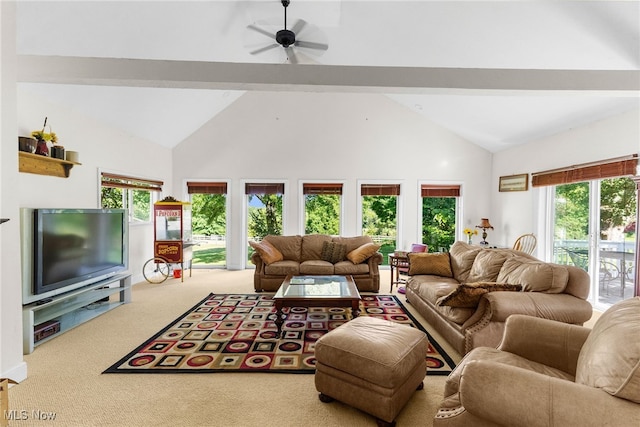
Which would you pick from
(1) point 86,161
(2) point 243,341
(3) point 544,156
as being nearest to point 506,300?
(2) point 243,341

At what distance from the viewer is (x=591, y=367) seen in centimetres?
130

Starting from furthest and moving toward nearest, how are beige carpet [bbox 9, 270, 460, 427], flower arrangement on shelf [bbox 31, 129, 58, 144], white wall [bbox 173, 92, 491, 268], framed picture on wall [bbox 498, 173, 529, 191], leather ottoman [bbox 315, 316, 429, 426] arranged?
white wall [bbox 173, 92, 491, 268], framed picture on wall [bbox 498, 173, 529, 191], flower arrangement on shelf [bbox 31, 129, 58, 144], beige carpet [bbox 9, 270, 460, 427], leather ottoman [bbox 315, 316, 429, 426]

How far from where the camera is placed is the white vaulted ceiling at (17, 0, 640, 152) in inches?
109

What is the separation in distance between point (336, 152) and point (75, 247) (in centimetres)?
466

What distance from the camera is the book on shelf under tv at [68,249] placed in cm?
289

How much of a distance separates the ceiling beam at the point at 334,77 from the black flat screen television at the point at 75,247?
1.41m

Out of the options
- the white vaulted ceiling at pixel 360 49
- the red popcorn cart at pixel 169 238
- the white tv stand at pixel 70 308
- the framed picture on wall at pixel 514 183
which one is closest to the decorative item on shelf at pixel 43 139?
the white vaulted ceiling at pixel 360 49

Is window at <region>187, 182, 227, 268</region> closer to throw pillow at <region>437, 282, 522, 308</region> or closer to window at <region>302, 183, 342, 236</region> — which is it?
window at <region>302, 183, 342, 236</region>

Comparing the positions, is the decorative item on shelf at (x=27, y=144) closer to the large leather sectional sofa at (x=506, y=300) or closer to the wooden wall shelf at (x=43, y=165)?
the wooden wall shelf at (x=43, y=165)

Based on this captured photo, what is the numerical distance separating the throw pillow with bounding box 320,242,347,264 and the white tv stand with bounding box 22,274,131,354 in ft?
9.42

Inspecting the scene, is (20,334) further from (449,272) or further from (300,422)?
(449,272)

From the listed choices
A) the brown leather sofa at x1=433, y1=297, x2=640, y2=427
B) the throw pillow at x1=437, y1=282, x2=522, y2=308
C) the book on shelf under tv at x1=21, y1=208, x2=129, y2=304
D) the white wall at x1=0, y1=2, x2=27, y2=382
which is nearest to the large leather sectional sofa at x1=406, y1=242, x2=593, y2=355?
the throw pillow at x1=437, y1=282, x2=522, y2=308

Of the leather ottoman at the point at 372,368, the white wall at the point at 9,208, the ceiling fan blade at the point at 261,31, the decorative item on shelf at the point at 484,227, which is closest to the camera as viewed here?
the leather ottoman at the point at 372,368

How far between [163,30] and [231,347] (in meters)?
3.47
